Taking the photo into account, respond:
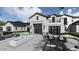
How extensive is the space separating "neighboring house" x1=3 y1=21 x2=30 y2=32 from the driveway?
547mm

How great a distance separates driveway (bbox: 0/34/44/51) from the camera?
593 centimetres

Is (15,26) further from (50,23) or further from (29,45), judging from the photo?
(50,23)

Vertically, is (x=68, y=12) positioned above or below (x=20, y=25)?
above

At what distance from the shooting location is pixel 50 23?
6652 mm

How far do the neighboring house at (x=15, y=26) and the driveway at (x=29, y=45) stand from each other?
21.5 inches

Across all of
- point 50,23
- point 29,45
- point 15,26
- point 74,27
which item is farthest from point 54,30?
point 15,26

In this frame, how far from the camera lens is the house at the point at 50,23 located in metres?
6.43

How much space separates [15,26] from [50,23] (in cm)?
147

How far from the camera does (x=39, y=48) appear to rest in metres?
5.96

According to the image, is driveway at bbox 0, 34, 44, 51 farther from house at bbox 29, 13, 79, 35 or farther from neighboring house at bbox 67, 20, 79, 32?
neighboring house at bbox 67, 20, 79, 32

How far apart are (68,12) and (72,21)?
42 centimetres

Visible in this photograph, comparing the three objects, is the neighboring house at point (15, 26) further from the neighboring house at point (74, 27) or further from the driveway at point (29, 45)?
the neighboring house at point (74, 27)
